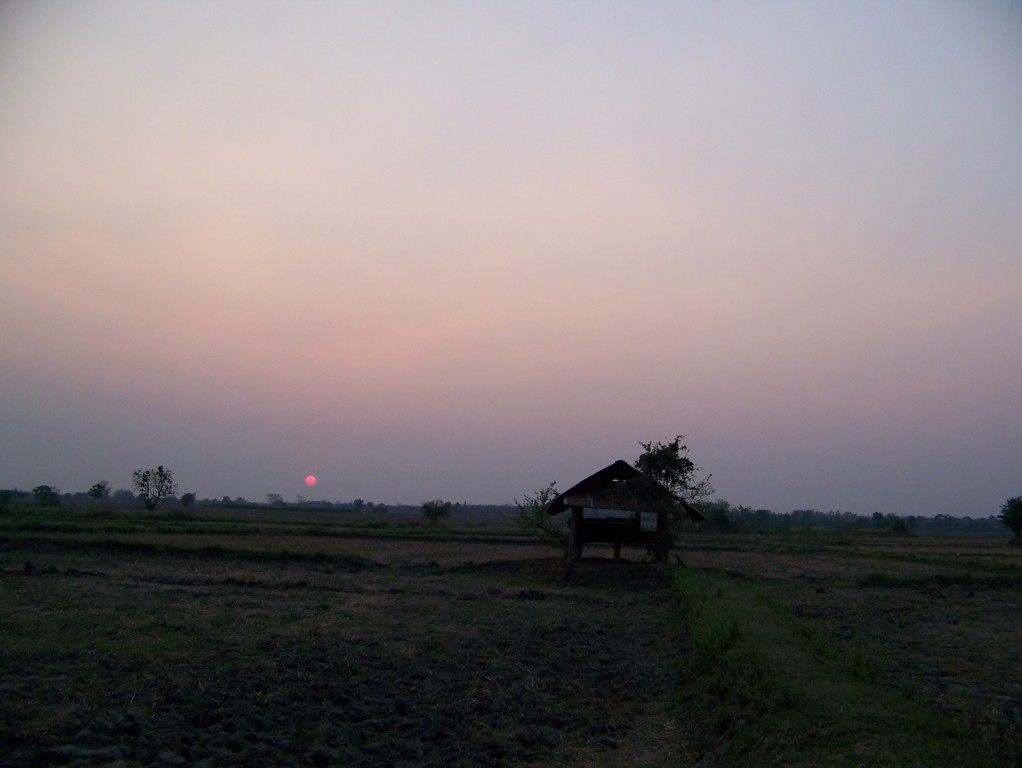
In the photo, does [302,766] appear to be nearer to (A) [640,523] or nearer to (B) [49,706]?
(B) [49,706]

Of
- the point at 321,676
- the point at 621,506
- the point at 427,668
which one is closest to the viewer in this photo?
the point at 321,676

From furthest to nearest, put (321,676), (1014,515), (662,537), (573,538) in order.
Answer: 1. (1014,515)
2. (662,537)
3. (573,538)
4. (321,676)

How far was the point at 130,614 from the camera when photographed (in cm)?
1477

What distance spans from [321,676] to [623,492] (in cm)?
1585

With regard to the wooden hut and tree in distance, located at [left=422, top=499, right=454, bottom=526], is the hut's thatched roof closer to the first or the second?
the wooden hut

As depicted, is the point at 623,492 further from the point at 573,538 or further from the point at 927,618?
the point at 927,618

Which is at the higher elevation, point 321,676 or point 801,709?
point 801,709

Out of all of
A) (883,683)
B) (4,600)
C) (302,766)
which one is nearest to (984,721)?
(883,683)

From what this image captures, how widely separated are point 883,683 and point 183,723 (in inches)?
322

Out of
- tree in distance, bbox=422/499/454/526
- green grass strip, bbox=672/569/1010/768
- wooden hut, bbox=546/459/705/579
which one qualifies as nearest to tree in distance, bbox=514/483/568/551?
wooden hut, bbox=546/459/705/579

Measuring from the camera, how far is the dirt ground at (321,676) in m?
7.93

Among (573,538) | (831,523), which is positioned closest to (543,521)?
(573,538)

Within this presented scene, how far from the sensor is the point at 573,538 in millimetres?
25922

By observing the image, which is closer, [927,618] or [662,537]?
[927,618]
